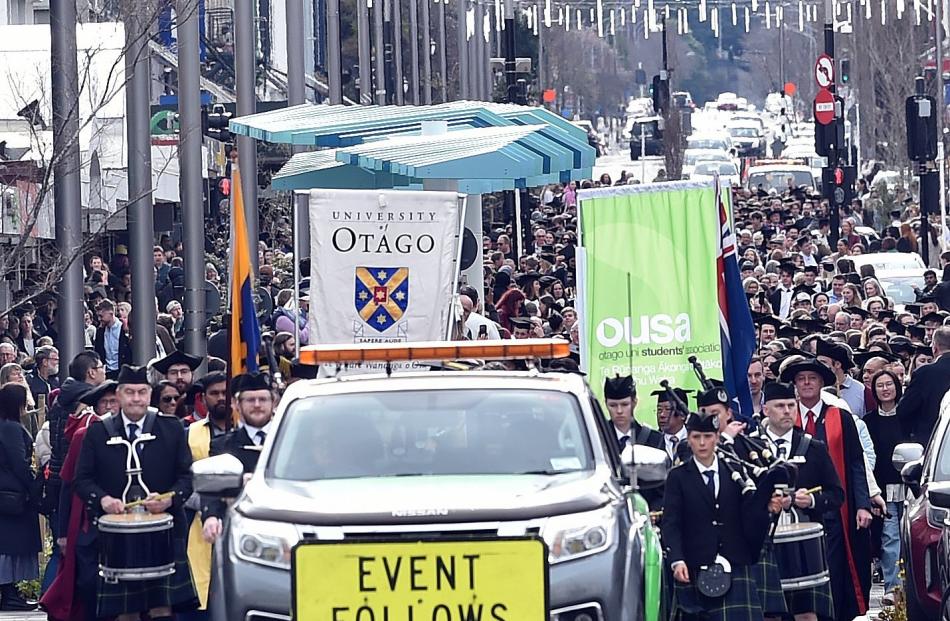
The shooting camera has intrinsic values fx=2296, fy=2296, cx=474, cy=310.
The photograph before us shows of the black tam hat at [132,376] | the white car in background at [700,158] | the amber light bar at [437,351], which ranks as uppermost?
the white car in background at [700,158]

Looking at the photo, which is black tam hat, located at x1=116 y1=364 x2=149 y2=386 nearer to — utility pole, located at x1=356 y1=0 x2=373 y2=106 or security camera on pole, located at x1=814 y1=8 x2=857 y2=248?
security camera on pole, located at x1=814 y1=8 x2=857 y2=248

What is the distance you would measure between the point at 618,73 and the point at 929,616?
141 metres

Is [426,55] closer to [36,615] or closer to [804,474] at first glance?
[36,615]

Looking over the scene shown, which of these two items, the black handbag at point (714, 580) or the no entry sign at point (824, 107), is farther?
the no entry sign at point (824, 107)

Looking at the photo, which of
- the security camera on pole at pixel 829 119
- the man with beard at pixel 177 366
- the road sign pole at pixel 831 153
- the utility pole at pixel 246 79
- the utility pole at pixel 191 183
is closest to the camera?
the man with beard at pixel 177 366

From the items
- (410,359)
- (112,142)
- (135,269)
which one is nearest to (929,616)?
(410,359)

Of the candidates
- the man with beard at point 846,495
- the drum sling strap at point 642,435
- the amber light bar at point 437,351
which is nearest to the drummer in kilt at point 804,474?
the drum sling strap at point 642,435

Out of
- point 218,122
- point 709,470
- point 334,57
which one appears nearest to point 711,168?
point 334,57

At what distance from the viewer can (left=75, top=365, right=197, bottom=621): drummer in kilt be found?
12.0 m

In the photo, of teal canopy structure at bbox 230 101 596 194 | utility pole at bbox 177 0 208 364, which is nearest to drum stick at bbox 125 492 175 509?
teal canopy structure at bbox 230 101 596 194

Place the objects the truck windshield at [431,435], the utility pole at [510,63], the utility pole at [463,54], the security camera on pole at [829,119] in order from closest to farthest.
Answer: the truck windshield at [431,435] < the utility pole at [510,63] < the security camera on pole at [829,119] < the utility pole at [463,54]

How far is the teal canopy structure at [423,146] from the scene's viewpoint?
58.2 ft

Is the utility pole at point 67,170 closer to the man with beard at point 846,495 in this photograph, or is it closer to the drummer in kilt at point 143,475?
the drummer in kilt at point 143,475

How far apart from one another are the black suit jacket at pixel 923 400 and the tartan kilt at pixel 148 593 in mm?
5296
